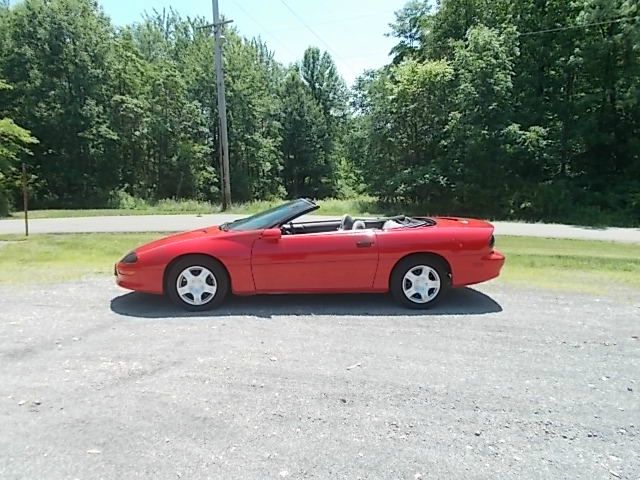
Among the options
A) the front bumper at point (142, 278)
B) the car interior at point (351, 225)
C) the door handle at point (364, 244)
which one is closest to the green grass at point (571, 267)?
the car interior at point (351, 225)

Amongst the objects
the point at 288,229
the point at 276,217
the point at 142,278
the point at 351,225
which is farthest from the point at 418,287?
the point at 142,278

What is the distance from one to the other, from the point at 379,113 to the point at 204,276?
2335 cm

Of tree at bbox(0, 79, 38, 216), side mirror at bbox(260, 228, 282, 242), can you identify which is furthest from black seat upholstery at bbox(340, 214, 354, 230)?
tree at bbox(0, 79, 38, 216)

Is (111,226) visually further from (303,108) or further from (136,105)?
(303,108)

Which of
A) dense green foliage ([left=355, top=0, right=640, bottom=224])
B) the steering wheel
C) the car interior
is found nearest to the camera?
the steering wheel

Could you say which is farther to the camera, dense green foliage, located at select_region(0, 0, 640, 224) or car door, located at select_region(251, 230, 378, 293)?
dense green foliage, located at select_region(0, 0, 640, 224)

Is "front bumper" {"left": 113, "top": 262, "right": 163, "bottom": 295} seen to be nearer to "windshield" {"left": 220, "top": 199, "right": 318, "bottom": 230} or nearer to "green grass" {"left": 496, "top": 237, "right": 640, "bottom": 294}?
"windshield" {"left": 220, "top": 199, "right": 318, "bottom": 230}

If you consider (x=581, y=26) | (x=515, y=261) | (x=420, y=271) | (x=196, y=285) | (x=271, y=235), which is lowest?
(x=515, y=261)

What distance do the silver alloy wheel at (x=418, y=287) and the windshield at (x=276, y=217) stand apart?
137cm

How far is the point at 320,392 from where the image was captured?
11.3 ft

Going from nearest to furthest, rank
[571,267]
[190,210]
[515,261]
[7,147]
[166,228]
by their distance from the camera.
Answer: [571,267], [515,261], [166,228], [7,147], [190,210]

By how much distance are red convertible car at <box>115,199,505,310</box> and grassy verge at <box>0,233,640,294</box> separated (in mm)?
1952

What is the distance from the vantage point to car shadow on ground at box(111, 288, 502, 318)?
213 inches

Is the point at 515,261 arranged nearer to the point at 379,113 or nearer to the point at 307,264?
the point at 307,264
